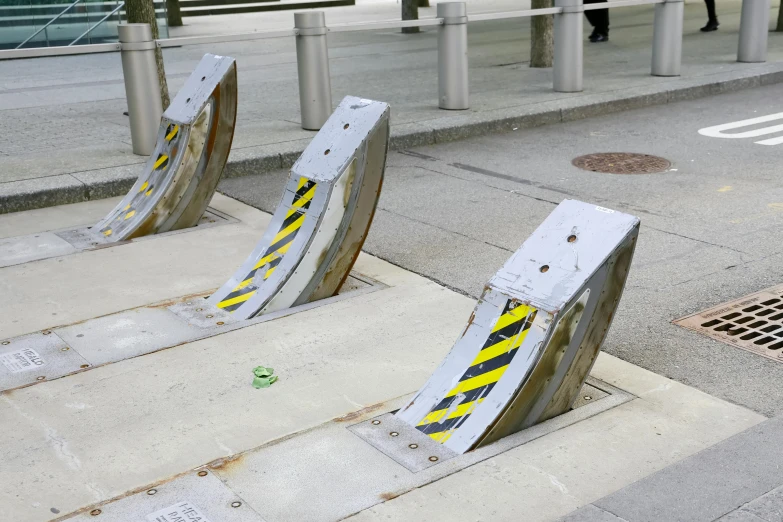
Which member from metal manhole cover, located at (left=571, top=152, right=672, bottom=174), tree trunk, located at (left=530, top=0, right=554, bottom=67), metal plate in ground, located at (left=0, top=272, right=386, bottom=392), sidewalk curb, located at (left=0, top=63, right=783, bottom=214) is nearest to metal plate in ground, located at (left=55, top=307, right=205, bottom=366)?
metal plate in ground, located at (left=0, top=272, right=386, bottom=392)

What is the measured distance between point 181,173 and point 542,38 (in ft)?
24.4

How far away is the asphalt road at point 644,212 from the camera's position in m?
4.29

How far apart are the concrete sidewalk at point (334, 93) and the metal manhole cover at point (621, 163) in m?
1.37

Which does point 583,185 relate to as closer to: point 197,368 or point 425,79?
point 197,368

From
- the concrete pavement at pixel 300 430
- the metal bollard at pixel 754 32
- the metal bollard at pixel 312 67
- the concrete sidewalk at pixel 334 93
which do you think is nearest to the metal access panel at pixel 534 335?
the concrete pavement at pixel 300 430

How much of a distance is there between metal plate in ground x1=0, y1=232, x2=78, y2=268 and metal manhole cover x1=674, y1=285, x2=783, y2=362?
3746 mm

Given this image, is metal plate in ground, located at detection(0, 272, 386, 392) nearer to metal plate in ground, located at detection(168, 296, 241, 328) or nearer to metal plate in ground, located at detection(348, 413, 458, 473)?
metal plate in ground, located at detection(168, 296, 241, 328)

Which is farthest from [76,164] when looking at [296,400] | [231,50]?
[231,50]

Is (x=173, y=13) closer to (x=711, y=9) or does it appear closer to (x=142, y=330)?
(x=711, y=9)

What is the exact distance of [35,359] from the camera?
14.1 ft

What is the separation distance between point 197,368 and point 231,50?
12365mm

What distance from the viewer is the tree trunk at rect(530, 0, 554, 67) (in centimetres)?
1217

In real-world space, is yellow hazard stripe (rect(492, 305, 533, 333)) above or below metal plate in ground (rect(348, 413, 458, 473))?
above

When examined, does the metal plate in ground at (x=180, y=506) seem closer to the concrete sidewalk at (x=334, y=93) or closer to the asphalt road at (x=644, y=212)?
the asphalt road at (x=644, y=212)
